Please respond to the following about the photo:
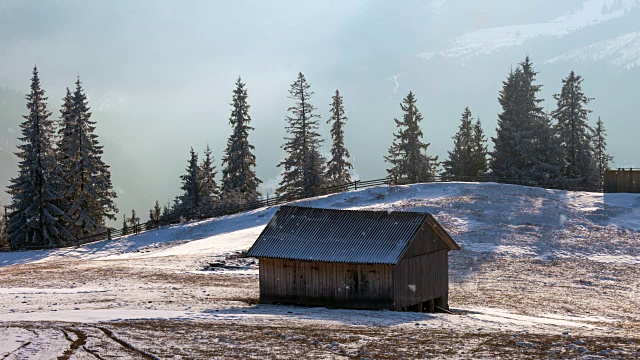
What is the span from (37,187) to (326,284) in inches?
1484

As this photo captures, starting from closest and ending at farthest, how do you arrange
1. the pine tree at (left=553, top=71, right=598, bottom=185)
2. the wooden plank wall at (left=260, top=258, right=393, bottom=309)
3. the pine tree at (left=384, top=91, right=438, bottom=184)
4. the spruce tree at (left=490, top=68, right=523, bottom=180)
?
the wooden plank wall at (left=260, top=258, right=393, bottom=309), the pine tree at (left=553, top=71, right=598, bottom=185), the spruce tree at (left=490, top=68, right=523, bottom=180), the pine tree at (left=384, top=91, right=438, bottom=184)

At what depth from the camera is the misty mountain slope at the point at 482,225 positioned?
5219 centimetres

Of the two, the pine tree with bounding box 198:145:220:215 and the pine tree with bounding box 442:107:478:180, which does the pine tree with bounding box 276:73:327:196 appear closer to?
the pine tree with bounding box 198:145:220:215

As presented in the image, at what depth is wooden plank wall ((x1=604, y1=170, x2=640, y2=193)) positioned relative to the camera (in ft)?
216

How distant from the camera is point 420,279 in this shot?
1323 inches

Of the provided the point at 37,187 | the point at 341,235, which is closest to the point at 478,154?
the point at 37,187

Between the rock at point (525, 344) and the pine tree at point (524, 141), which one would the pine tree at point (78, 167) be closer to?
the pine tree at point (524, 141)

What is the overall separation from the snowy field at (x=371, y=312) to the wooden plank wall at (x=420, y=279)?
149cm

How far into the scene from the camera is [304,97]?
79250 mm

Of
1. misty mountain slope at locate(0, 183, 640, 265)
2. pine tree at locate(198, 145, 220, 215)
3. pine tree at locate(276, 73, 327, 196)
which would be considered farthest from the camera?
pine tree at locate(276, 73, 327, 196)

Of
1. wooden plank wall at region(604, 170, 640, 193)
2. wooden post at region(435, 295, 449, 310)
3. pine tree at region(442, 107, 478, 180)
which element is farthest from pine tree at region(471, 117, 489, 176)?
wooden post at region(435, 295, 449, 310)

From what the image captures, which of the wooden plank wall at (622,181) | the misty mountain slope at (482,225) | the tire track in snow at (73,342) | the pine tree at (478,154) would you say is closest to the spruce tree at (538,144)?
the wooden plank wall at (622,181)

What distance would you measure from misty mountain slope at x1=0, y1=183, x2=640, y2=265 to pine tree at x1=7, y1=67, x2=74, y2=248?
4.65 meters

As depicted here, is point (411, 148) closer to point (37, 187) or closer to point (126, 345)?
point (37, 187)
